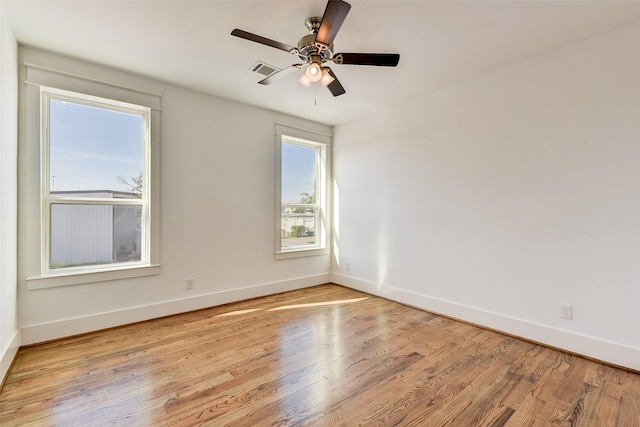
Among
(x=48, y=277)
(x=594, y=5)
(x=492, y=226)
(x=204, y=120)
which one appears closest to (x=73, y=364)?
(x=48, y=277)

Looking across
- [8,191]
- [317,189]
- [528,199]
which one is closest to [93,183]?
[8,191]

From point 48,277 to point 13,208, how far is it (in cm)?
67

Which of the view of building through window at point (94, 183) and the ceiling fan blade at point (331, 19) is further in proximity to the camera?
the view of building through window at point (94, 183)

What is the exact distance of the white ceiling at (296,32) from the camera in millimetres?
2051

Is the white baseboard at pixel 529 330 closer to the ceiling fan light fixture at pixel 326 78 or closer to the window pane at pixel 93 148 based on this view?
the ceiling fan light fixture at pixel 326 78

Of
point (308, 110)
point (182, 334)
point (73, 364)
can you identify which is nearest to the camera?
point (73, 364)

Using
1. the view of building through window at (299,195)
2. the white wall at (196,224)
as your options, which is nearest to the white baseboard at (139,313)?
the white wall at (196,224)

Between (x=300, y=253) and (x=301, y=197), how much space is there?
2.92 ft

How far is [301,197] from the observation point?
4.65 m

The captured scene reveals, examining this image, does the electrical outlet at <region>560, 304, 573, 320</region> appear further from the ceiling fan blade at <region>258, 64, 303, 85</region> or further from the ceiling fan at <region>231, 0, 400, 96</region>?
the ceiling fan blade at <region>258, 64, 303, 85</region>

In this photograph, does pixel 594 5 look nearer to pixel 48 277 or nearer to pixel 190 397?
pixel 190 397

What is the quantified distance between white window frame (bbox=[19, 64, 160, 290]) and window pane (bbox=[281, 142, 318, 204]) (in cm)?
178

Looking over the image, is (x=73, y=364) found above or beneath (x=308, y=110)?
beneath

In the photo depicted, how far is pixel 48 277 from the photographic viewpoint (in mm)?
2627
